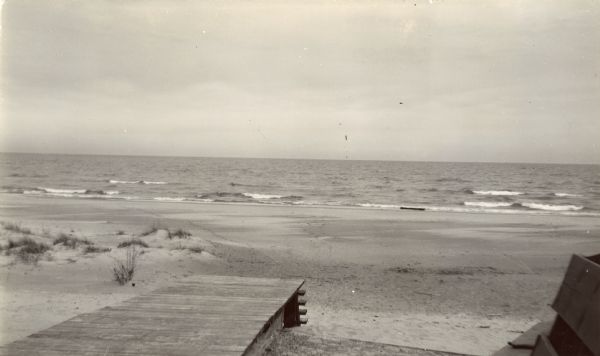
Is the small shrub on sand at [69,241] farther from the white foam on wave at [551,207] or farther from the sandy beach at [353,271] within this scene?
the white foam on wave at [551,207]

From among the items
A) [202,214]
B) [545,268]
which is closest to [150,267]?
[545,268]

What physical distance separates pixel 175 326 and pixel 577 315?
10.9ft

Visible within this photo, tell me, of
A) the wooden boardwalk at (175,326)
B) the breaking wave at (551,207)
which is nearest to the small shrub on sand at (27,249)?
the wooden boardwalk at (175,326)

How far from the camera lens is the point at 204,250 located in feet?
39.1

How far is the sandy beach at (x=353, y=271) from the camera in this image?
273 inches

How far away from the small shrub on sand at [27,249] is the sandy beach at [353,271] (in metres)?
0.20

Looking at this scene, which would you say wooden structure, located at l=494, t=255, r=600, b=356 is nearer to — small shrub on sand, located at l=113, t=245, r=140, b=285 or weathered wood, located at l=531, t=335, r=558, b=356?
weathered wood, located at l=531, t=335, r=558, b=356

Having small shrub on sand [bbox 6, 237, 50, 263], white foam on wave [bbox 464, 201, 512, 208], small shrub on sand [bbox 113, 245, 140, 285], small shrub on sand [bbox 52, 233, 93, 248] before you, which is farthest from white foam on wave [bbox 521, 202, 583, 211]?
small shrub on sand [bbox 6, 237, 50, 263]

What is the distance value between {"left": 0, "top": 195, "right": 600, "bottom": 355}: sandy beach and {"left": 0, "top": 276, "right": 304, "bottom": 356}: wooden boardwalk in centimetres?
120

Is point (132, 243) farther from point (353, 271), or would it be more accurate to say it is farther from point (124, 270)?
point (353, 271)

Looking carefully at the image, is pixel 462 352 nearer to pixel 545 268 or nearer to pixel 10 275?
pixel 545 268

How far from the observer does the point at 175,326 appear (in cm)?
449

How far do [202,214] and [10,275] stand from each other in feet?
43.2

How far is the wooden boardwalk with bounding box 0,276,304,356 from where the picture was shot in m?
3.87
